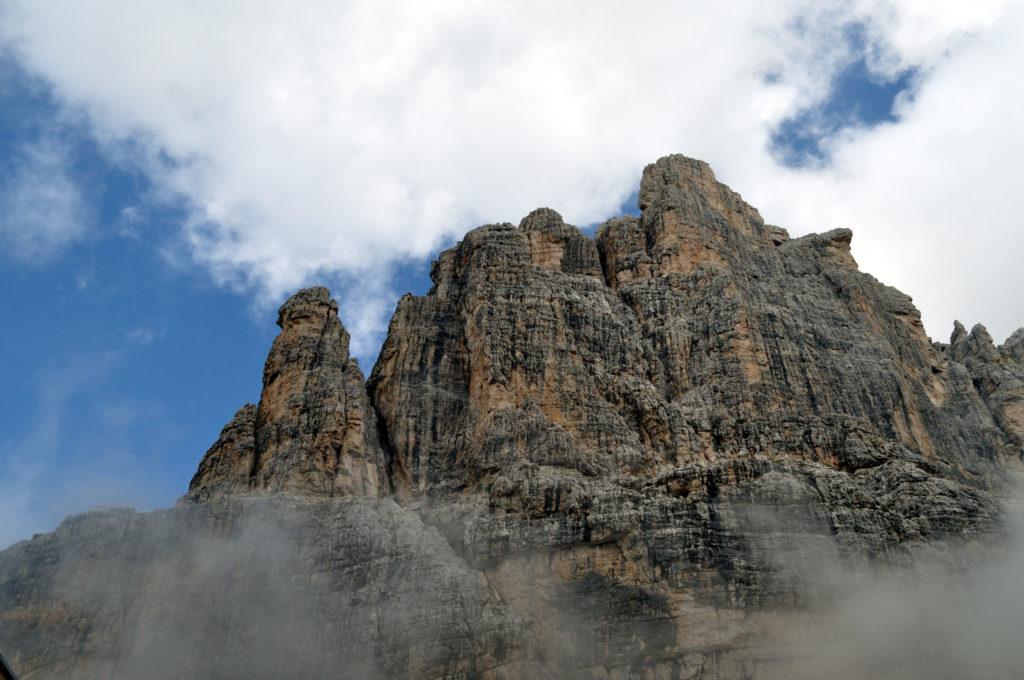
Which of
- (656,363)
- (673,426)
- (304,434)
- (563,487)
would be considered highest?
(656,363)

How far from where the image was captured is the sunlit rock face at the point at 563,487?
44.8 m

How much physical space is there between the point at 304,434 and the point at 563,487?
52.1 feet

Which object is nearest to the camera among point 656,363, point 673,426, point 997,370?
point 673,426

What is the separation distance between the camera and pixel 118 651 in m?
44.6

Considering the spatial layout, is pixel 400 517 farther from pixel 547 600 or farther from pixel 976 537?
pixel 976 537

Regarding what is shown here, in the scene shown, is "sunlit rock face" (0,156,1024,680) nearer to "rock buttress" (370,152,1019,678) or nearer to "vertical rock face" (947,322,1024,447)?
"rock buttress" (370,152,1019,678)

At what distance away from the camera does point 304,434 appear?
5534cm

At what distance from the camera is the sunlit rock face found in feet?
147

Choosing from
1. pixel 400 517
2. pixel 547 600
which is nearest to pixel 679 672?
pixel 547 600

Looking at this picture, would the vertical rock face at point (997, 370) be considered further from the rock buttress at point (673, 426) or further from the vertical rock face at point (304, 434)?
the vertical rock face at point (304, 434)

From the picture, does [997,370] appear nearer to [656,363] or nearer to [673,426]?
[656,363]

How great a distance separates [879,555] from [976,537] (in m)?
5.33

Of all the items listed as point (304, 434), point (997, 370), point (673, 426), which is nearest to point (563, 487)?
point (673, 426)

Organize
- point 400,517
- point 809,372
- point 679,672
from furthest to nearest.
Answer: point 809,372, point 400,517, point 679,672
